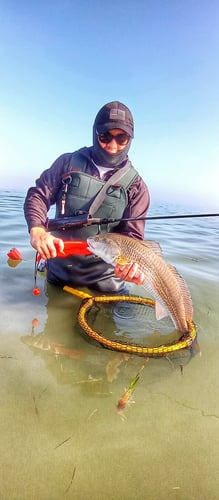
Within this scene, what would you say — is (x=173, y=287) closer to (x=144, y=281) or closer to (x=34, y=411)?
(x=144, y=281)

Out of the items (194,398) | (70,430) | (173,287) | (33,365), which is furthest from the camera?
(173,287)

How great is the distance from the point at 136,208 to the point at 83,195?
939 millimetres

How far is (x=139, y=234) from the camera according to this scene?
16.6 ft

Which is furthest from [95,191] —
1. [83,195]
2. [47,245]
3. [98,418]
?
[98,418]

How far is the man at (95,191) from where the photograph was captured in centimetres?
457

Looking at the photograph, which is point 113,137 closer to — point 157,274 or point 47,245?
point 47,245

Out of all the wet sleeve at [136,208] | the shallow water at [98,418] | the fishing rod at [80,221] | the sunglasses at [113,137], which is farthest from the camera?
the wet sleeve at [136,208]

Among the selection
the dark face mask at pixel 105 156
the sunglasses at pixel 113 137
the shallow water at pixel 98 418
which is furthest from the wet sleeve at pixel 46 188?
the shallow water at pixel 98 418

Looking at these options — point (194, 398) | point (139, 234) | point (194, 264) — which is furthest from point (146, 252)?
point (194, 264)

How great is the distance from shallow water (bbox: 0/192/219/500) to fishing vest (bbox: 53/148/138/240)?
1.44 meters

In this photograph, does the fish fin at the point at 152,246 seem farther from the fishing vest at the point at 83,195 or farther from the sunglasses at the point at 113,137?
the sunglasses at the point at 113,137

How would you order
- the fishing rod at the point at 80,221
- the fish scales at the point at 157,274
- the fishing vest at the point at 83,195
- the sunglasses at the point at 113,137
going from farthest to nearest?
the fishing vest at the point at 83,195 < the sunglasses at the point at 113,137 < the fishing rod at the point at 80,221 < the fish scales at the point at 157,274

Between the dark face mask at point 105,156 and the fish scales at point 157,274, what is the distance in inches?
54.8

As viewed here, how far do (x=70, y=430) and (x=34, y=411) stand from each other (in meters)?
0.35
